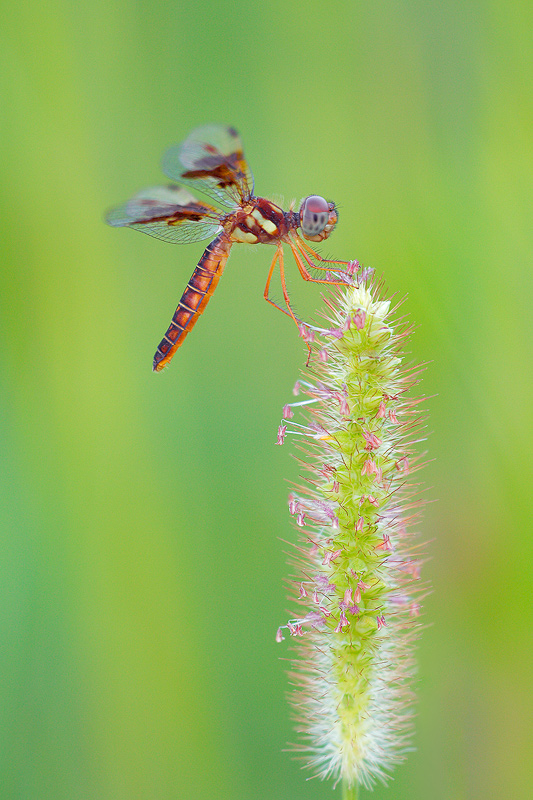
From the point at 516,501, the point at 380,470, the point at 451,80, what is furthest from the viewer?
the point at 451,80

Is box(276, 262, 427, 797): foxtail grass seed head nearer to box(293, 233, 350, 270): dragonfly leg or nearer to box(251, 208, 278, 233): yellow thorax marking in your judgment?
box(293, 233, 350, 270): dragonfly leg

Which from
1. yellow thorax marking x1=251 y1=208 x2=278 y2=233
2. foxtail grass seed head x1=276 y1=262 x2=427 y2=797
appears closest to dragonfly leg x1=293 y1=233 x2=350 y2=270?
yellow thorax marking x1=251 y1=208 x2=278 y2=233

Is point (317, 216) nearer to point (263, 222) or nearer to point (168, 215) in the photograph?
point (263, 222)

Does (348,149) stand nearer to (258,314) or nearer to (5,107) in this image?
(258,314)

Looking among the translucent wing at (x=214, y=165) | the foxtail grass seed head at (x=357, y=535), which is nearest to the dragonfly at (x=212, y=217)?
the translucent wing at (x=214, y=165)

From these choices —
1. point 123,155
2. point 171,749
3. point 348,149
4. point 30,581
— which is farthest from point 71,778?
point 348,149
